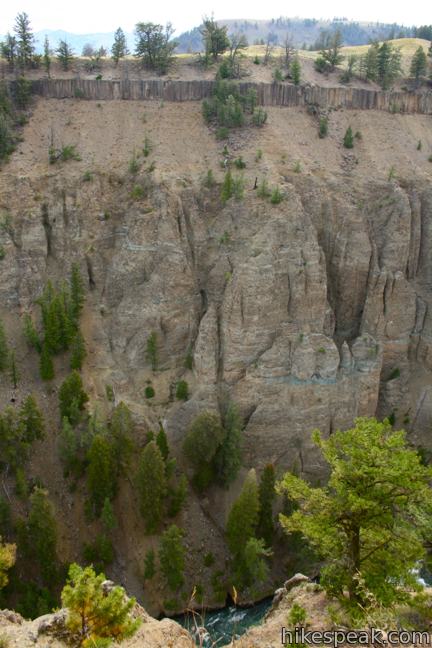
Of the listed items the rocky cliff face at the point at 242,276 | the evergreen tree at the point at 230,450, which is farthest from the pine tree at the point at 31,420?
the evergreen tree at the point at 230,450

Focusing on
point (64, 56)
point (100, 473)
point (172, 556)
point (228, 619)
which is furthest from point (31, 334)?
point (64, 56)

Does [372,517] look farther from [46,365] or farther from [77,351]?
[46,365]

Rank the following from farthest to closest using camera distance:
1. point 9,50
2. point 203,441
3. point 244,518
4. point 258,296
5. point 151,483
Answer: point 9,50, point 258,296, point 203,441, point 151,483, point 244,518

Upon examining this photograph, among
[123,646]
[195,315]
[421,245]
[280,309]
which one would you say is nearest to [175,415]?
[195,315]

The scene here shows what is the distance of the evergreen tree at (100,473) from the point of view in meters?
44.5

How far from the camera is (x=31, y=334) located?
52.2 metres

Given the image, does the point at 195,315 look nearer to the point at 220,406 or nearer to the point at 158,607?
the point at 220,406

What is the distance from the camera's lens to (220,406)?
53.8 m

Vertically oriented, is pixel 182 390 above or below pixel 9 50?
below

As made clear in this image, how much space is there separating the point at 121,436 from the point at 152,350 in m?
10.2

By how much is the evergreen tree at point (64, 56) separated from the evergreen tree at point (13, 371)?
41.1 metres

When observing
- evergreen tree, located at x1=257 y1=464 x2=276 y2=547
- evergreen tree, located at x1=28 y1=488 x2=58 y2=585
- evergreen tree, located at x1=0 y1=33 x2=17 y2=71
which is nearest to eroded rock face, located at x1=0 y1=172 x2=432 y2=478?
evergreen tree, located at x1=257 y1=464 x2=276 y2=547

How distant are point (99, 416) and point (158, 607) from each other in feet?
55.8

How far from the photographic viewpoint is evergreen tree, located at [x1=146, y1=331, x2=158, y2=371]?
176 feet
